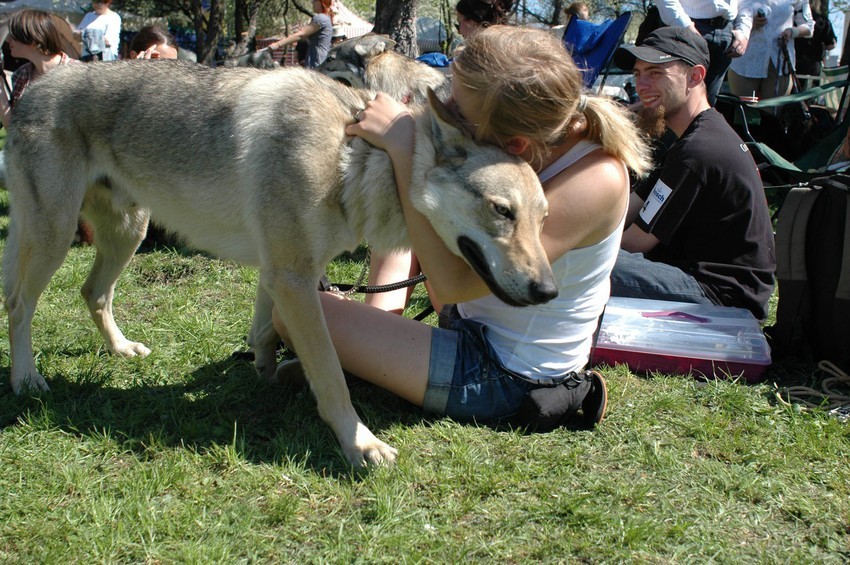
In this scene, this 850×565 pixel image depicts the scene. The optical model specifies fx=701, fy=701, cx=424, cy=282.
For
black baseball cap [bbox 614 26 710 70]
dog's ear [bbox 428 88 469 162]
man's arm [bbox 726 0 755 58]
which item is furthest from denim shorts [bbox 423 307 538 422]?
man's arm [bbox 726 0 755 58]

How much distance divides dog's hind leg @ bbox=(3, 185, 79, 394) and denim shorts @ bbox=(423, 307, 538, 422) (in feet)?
5.92

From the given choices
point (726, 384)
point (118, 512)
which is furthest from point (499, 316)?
point (118, 512)

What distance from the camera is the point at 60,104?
3.19 m

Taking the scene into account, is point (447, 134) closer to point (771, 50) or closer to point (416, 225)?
point (416, 225)

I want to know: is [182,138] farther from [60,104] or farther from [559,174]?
[559,174]

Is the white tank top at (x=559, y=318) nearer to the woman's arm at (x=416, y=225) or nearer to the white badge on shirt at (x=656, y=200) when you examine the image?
the woman's arm at (x=416, y=225)

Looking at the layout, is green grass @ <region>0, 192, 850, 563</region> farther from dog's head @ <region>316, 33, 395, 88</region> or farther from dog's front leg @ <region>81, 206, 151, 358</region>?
dog's head @ <region>316, 33, 395, 88</region>

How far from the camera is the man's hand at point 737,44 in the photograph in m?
6.96

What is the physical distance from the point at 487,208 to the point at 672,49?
7.44 feet

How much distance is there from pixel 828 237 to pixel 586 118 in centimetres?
181

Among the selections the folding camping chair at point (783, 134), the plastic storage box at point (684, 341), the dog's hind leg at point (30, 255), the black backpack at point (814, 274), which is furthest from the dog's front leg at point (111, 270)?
the folding camping chair at point (783, 134)

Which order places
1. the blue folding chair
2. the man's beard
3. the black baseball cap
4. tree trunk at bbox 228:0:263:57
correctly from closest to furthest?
the black baseball cap → the man's beard → the blue folding chair → tree trunk at bbox 228:0:263:57

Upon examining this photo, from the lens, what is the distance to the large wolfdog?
2.56 meters

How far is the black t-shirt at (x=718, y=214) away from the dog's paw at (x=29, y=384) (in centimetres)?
315
